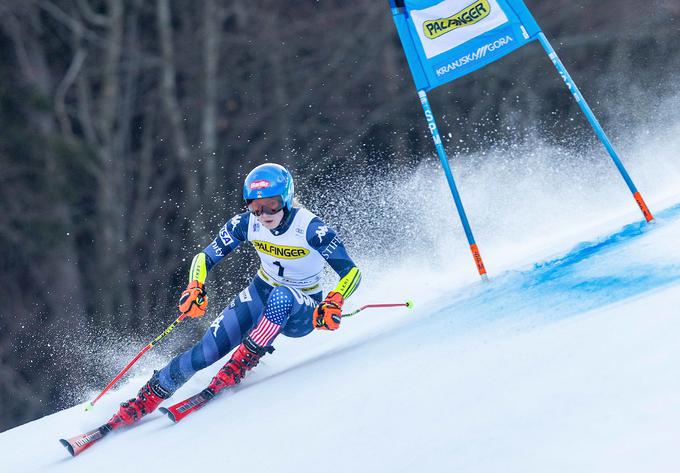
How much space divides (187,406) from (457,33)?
8.11 ft

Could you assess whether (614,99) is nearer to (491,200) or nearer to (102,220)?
(491,200)

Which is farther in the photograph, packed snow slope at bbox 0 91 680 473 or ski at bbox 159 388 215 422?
ski at bbox 159 388 215 422

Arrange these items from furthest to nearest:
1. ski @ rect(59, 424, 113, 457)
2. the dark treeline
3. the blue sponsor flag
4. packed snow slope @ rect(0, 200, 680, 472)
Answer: the dark treeline
the blue sponsor flag
ski @ rect(59, 424, 113, 457)
packed snow slope @ rect(0, 200, 680, 472)

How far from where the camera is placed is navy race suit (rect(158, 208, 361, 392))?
430 centimetres

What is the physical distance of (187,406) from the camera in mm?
4160

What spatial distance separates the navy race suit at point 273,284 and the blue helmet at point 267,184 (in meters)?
0.19

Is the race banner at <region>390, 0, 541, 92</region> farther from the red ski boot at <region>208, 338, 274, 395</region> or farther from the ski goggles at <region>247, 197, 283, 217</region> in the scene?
the red ski boot at <region>208, 338, 274, 395</region>

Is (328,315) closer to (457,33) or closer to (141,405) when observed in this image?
(141,405)

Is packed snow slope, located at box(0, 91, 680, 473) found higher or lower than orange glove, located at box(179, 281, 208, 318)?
lower

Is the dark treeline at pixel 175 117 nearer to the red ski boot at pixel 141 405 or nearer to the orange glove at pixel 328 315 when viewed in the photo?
the red ski boot at pixel 141 405

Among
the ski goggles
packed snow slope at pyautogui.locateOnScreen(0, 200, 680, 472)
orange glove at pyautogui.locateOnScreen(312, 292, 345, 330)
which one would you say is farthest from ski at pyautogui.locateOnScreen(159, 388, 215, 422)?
the ski goggles

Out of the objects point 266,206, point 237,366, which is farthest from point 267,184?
point 237,366

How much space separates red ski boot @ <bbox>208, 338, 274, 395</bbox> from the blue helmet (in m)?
0.68

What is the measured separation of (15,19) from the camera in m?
16.1
